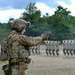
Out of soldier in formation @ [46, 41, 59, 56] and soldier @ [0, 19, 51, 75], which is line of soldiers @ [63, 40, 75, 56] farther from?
soldier @ [0, 19, 51, 75]

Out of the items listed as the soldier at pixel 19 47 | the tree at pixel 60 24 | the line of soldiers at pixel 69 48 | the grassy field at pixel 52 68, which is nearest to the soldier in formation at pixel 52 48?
the line of soldiers at pixel 69 48

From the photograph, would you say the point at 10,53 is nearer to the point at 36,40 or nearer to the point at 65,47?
the point at 36,40

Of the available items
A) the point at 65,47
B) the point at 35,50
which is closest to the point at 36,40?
the point at 65,47

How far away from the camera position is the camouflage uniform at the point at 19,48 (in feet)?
26.0

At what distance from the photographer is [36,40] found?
7.93 metres

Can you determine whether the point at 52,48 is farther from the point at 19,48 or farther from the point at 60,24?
the point at 60,24

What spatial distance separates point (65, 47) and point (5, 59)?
1141 inches

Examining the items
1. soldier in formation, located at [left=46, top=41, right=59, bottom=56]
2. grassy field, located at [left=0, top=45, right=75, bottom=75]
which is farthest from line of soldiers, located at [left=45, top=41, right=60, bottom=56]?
grassy field, located at [left=0, top=45, right=75, bottom=75]

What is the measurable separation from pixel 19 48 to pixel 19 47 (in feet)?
0.06

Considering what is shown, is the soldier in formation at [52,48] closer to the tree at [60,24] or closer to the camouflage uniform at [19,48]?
the tree at [60,24]

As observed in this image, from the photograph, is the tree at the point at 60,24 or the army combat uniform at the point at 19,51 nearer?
the army combat uniform at the point at 19,51

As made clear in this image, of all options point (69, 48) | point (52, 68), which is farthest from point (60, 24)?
point (52, 68)

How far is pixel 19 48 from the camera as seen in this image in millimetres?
7965

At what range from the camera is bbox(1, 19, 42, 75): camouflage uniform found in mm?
7914
